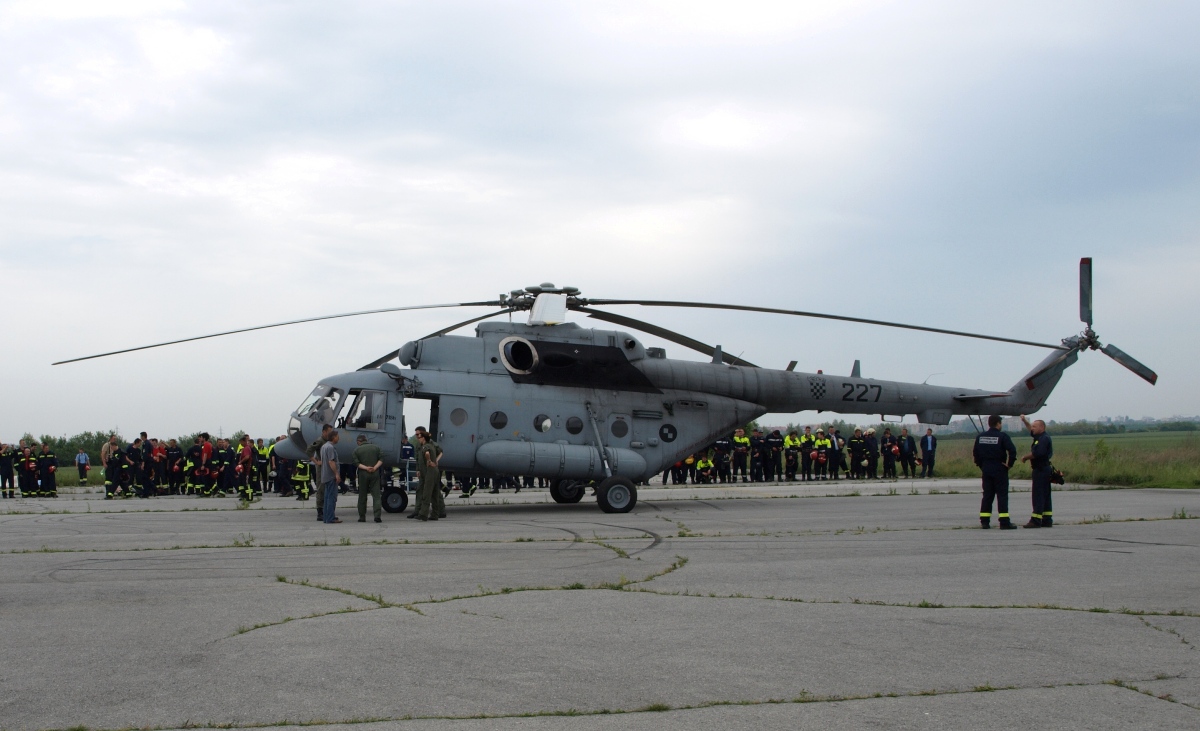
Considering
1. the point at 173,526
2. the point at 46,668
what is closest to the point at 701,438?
the point at 173,526

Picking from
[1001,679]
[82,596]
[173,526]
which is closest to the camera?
[1001,679]

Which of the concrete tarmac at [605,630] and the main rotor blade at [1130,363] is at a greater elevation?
the main rotor blade at [1130,363]

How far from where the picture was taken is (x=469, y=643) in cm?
612

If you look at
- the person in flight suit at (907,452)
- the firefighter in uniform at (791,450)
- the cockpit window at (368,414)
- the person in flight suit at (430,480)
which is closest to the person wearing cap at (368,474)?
the person in flight suit at (430,480)

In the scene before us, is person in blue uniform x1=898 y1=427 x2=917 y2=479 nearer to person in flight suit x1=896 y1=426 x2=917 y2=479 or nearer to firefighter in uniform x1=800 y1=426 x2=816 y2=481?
person in flight suit x1=896 y1=426 x2=917 y2=479

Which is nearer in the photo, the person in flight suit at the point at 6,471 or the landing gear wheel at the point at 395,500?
the landing gear wheel at the point at 395,500

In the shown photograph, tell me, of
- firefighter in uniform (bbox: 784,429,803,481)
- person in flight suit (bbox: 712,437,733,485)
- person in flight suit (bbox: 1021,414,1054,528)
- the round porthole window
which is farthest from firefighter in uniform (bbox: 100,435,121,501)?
person in flight suit (bbox: 1021,414,1054,528)

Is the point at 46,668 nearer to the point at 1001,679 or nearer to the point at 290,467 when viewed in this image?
the point at 1001,679

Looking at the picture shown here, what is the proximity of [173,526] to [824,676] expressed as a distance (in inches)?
477

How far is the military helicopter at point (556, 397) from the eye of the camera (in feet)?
56.2

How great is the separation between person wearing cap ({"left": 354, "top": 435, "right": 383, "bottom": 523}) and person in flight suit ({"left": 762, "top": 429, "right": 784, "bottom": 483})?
17.4 m

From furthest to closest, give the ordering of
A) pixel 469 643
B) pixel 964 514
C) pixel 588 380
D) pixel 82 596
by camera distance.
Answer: pixel 588 380 → pixel 964 514 → pixel 82 596 → pixel 469 643

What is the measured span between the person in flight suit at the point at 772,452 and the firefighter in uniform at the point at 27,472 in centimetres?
2100

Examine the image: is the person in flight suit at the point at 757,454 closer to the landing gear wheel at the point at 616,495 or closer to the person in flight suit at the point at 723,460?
the person in flight suit at the point at 723,460
